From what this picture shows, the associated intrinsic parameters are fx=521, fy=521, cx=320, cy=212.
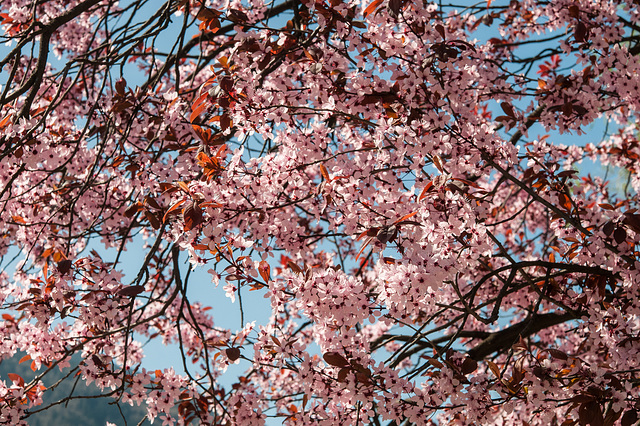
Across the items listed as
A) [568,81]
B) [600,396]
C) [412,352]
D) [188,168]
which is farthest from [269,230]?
[568,81]

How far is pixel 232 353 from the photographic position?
236 cm

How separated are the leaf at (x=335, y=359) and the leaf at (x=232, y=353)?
0.49 m

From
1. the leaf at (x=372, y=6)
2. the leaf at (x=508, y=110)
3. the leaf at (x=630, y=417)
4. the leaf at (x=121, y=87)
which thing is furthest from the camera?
the leaf at (x=508, y=110)

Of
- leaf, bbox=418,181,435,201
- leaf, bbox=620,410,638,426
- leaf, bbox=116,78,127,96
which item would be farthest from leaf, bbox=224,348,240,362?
leaf, bbox=620,410,638,426

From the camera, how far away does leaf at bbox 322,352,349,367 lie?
6.81 ft

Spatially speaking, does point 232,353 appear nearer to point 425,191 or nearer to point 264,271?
point 264,271

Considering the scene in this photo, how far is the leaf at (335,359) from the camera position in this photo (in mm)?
2074

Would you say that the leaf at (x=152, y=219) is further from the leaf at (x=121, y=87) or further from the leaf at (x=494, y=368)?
the leaf at (x=494, y=368)

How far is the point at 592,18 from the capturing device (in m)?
3.33

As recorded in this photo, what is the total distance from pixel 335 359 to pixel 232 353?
0.54 metres

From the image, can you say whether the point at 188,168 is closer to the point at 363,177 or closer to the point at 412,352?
the point at 363,177

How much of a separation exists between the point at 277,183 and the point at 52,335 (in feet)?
4.94

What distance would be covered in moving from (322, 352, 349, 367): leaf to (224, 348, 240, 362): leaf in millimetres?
493

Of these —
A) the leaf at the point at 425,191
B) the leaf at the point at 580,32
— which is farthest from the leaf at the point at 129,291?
the leaf at the point at 580,32
